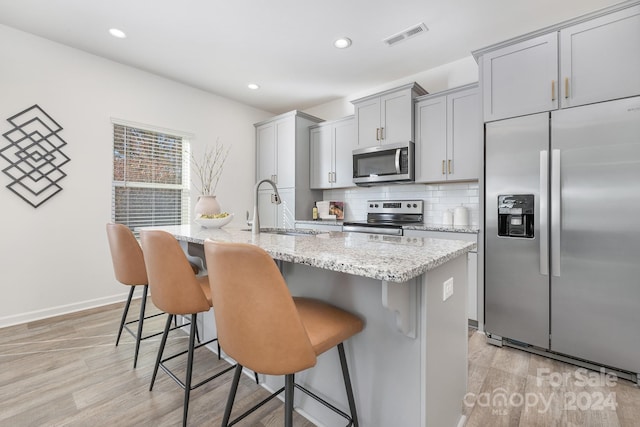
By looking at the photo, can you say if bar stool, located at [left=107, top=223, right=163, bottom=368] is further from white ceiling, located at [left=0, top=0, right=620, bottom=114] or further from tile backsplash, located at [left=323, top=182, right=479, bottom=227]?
tile backsplash, located at [left=323, top=182, right=479, bottom=227]

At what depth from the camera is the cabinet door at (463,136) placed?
2.90 meters

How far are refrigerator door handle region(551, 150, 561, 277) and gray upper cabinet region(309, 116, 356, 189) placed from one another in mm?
2170

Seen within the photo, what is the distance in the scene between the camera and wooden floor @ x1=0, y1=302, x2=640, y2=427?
1528 millimetres

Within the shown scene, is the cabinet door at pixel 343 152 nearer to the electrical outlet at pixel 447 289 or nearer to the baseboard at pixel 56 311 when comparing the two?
the electrical outlet at pixel 447 289

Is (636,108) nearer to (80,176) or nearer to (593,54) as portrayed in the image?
(593,54)

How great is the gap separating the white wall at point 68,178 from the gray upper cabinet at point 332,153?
203 centimetres

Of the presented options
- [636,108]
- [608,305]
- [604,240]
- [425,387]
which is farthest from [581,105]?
[425,387]

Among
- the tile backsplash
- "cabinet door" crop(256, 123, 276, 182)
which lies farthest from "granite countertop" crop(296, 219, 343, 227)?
"cabinet door" crop(256, 123, 276, 182)

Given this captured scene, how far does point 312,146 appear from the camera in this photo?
14.4 feet

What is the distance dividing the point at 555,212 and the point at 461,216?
1.05 meters

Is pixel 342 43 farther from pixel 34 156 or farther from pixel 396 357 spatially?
pixel 34 156

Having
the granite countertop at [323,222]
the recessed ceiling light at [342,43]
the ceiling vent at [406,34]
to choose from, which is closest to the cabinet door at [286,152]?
the granite countertop at [323,222]

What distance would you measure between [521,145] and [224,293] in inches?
93.5

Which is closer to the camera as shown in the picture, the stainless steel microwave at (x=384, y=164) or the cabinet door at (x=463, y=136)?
the cabinet door at (x=463, y=136)
